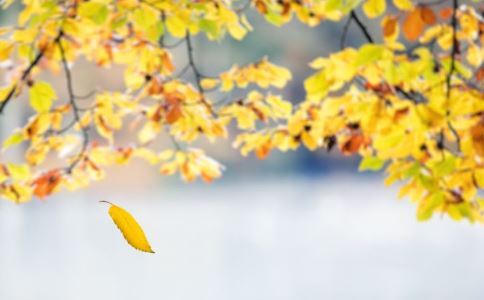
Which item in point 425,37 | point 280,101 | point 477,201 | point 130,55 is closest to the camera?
point 477,201

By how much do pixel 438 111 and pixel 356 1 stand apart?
37 cm

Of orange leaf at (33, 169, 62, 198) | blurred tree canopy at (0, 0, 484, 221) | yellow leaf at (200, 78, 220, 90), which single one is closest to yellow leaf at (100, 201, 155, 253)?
blurred tree canopy at (0, 0, 484, 221)

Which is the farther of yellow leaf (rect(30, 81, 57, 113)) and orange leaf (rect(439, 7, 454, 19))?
orange leaf (rect(439, 7, 454, 19))

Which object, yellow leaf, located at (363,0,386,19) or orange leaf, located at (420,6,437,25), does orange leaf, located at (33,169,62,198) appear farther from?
orange leaf, located at (420,6,437,25)

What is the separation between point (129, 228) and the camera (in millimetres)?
470

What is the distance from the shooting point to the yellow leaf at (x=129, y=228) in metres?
0.46

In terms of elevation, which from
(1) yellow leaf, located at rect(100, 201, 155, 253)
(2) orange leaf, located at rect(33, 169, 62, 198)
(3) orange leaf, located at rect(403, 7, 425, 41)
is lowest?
(1) yellow leaf, located at rect(100, 201, 155, 253)

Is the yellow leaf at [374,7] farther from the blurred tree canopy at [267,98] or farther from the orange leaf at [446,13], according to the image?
the orange leaf at [446,13]

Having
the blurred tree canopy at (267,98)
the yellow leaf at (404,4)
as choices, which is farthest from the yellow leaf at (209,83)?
the yellow leaf at (404,4)

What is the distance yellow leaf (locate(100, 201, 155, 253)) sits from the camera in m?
0.46

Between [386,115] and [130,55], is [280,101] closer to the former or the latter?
[386,115]

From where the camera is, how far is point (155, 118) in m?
2.06

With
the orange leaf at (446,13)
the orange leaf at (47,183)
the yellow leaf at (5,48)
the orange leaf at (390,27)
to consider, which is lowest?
the orange leaf at (47,183)

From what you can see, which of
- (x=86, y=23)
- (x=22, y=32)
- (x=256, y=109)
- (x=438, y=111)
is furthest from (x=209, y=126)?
(x=438, y=111)
